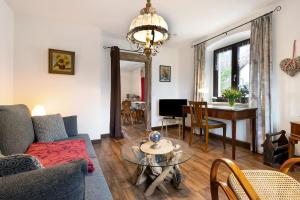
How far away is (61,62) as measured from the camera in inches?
122

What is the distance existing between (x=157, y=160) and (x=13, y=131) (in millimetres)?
1455

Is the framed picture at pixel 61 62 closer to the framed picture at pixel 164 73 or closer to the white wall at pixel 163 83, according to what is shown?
the white wall at pixel 163 83

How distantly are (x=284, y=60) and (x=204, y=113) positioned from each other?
147 centimetres

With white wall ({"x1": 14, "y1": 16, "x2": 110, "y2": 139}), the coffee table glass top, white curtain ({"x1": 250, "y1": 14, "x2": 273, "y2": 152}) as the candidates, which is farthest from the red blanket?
white curtain ({"x1": 250, "y1": 14, "x2": 273, "y2": 152})

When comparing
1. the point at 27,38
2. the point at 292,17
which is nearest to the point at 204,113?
the point at 292,17

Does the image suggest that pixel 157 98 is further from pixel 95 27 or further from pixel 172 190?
pixel 172 190

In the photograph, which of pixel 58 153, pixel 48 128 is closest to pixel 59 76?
pixel 48 128

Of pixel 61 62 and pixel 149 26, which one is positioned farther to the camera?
pixel 61 62

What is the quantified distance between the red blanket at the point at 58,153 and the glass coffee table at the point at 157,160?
435 millimetres

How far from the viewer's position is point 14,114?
169cm

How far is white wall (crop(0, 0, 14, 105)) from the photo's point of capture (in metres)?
2.37

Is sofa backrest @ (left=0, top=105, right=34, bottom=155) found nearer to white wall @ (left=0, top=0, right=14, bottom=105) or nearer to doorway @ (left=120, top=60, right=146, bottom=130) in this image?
white wall @ (left=0, top=0, right=14, bottom=105)

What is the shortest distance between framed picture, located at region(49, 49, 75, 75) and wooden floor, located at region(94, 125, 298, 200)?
5.36 ft

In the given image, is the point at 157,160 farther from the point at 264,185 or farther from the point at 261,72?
the point at 261,72
